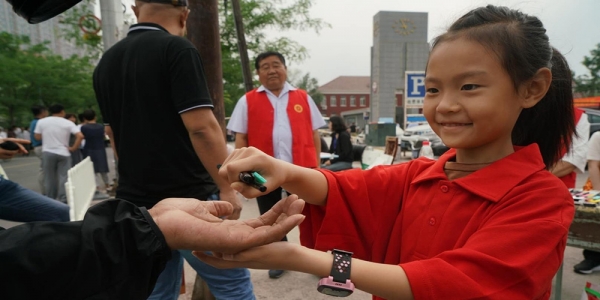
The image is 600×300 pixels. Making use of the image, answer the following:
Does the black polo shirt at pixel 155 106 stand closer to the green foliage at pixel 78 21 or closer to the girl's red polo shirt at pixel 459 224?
the girl's red polo shirt at pixel 459 224

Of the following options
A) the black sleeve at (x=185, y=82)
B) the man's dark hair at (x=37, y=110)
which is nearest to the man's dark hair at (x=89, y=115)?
the man's dark hair at (x=37, y=110)

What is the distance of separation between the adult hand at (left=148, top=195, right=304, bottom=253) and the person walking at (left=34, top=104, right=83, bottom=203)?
5.80 meters

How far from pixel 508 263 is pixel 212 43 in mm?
2331

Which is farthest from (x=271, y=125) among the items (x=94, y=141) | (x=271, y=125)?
(x=94, y=141)

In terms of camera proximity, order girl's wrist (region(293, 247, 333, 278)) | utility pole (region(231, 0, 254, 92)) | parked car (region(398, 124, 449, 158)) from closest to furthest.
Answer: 1. girl's wrist (region(293, 247, 333, 278))
2. utility pole (region(231, 0, 254, 92))
3. parked car (region(398, 124, 449, 158))

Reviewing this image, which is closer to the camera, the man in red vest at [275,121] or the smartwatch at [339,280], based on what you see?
the smartwatch at [339,280]

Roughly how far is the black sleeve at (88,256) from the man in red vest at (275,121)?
2.17 metres

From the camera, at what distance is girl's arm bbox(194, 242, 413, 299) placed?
3.17ft

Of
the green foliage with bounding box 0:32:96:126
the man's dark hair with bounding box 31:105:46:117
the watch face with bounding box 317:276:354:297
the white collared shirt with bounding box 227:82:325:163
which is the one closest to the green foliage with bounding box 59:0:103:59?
the man's dark hair with bounding box 31:105:46:117

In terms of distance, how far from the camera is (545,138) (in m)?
1.34

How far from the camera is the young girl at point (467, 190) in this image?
0.94m

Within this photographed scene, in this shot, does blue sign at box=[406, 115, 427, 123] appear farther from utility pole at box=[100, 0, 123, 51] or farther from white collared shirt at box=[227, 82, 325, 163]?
white collared shirt at box=[227, 82, 325, 163]

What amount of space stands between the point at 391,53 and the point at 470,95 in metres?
26.6

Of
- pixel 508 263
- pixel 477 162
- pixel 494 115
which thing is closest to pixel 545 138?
pixel 477 162
